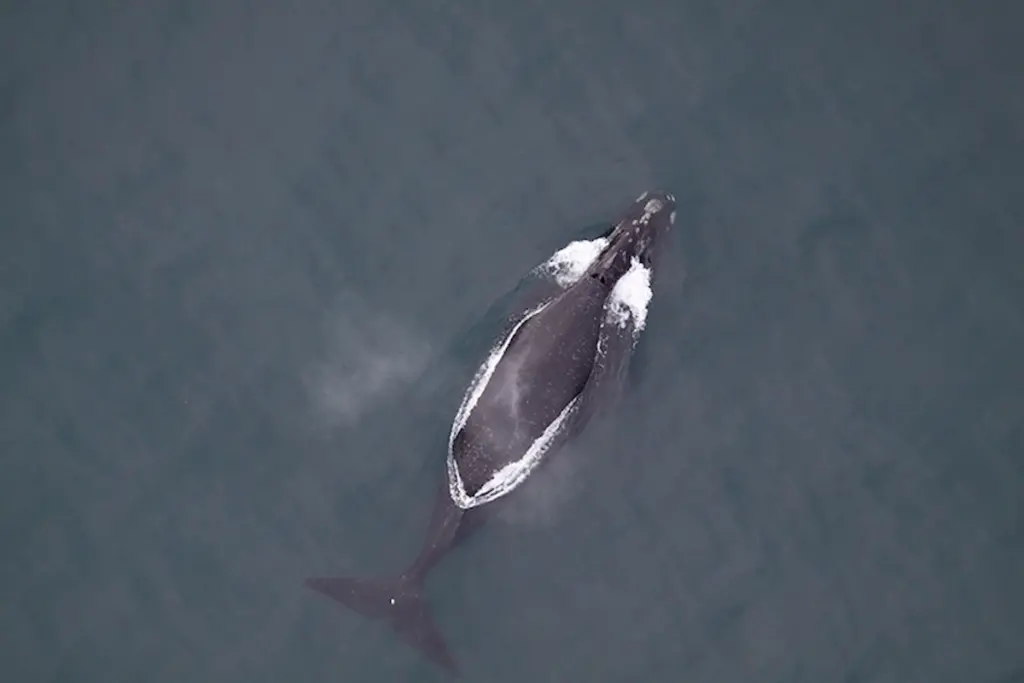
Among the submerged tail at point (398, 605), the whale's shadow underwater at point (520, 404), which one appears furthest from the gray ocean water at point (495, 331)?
the whale's shadow underwater at point (520, 404)

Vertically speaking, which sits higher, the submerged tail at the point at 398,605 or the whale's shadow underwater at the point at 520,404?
the whale's shadow underwater at the point at 520,404

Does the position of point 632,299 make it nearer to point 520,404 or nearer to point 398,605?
point 520,404

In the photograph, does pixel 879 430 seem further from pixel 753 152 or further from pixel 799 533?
pixel 753 152

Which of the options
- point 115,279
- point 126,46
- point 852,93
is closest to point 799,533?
point 852,93

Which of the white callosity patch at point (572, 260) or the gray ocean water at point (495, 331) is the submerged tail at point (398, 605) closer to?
the gray ocean water at point (495, 331)

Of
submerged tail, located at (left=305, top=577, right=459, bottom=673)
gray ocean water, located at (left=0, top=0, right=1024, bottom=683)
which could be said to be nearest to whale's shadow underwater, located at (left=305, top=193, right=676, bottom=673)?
submerged tail, located at (left=305, top=577, right=459, bottom=673)

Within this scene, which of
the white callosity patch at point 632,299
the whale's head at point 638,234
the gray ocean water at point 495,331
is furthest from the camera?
the whale's head at point 638,234
